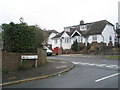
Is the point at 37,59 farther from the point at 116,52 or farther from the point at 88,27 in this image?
the point at 88,27

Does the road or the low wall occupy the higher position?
the low wall

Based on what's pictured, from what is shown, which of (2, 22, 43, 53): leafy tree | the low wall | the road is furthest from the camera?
(2, 22, 43, 53): leafy tree

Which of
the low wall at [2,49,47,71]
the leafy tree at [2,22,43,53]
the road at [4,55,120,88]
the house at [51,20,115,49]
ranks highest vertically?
the house at [51,20,115,49]

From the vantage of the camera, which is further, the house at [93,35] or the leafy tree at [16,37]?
the house at [93,35]

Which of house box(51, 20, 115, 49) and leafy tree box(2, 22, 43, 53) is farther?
house box(51, 20, 115, 49)

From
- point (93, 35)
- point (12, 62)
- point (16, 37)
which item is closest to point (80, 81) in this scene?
point (12, 62)

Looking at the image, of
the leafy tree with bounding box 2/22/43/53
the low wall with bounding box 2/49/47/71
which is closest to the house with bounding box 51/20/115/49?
the leafy tree with bounding box 2/22/43/53

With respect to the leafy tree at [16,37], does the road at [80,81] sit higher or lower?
lower

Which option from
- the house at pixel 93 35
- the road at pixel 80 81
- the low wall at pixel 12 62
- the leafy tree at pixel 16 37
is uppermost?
the house at pixel 93 35

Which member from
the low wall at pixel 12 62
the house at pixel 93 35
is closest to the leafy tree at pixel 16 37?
the low wall at pixel 12 62

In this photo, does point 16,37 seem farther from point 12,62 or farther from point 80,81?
point 80,81

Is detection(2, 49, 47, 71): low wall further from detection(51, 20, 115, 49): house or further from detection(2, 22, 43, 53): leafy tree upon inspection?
detection(51, 20, 115, 49): house

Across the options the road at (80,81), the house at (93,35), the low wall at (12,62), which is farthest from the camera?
the house at (93,35)

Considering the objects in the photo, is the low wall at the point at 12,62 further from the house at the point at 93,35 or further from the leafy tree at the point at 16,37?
the house at the point at 93,35
